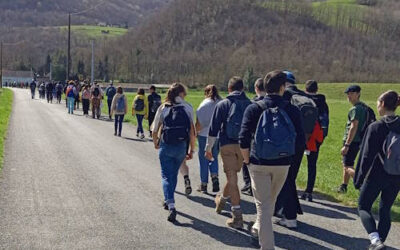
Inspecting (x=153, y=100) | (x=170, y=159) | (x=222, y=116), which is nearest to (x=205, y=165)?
(x=170, y=159)

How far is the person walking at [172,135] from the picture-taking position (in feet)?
24.2

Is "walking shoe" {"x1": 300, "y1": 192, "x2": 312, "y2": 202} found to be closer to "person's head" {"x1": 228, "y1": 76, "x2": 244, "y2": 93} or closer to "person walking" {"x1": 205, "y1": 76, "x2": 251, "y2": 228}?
"person walking" {"x1": 205, "y1": 76, "x2": 251, "y2": 228}

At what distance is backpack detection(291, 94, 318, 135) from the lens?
24.1 feet

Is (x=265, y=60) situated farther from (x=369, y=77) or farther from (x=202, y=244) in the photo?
(x=202, y=244)

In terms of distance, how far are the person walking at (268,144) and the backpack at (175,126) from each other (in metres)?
1.83

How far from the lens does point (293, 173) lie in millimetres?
7223

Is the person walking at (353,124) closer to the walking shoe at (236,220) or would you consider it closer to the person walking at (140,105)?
the walking shoe at (236,220)

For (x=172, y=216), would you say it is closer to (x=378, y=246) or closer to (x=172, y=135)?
(x=172, y=135)

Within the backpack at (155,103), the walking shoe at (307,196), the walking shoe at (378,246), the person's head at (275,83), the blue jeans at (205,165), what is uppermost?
the person's head at (275,83)

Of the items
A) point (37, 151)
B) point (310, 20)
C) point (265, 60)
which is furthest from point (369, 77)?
point (37, 151)

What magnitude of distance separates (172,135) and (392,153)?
9.71ft

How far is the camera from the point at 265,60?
149625 mm

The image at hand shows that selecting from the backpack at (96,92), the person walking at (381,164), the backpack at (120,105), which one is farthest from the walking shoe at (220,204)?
the backpack at (96,92)

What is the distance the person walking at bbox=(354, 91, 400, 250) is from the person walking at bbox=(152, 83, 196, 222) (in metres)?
2.50
